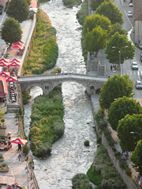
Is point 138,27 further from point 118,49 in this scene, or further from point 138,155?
point 138,155

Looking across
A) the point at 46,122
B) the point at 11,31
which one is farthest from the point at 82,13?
the point at 46,122

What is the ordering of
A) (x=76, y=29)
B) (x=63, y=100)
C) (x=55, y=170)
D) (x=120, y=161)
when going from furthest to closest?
1. (x=76, y=29)
2. (x=63, y=100)
3. (x=55, y=170)
4. (x=120, y=161)

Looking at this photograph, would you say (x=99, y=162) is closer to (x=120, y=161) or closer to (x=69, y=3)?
(x=120, y=161)

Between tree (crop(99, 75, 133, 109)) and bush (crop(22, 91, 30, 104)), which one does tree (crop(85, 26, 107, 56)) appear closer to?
bush (crop(22, 91, 30, 104))

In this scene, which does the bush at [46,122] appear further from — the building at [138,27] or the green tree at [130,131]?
the building at [138,27]

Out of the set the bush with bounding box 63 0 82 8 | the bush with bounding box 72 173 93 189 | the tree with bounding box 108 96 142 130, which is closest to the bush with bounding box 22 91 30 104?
the tree with bounding box 108 96 142 130

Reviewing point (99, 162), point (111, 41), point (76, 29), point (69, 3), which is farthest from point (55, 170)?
point (69, 3)
